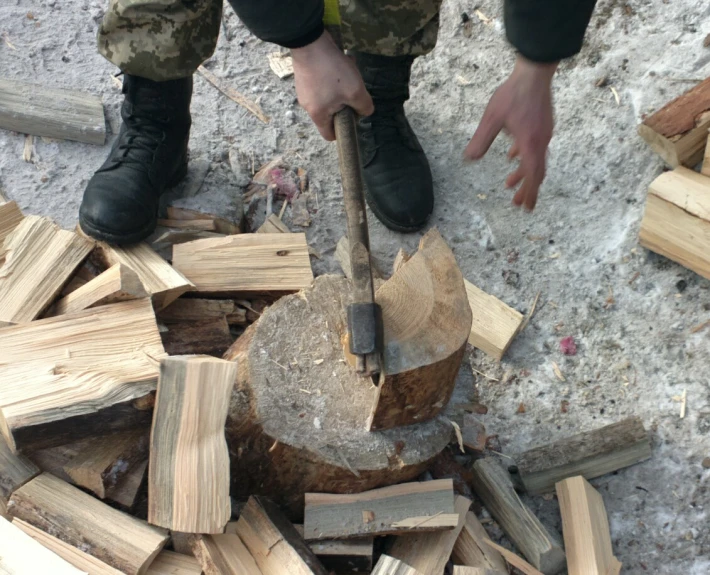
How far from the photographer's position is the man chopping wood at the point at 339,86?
72.2 inches

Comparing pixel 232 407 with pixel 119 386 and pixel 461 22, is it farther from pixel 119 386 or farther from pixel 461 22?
pixel 461 22

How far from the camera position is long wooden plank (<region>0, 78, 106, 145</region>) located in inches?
129

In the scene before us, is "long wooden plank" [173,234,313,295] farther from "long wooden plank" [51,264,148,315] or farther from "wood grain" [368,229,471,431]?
"wood grain" [368,229,471,431]

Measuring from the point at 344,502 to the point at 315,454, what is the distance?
18 cm

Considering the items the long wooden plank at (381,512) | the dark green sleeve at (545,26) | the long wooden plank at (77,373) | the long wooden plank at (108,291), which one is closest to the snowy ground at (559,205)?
the long wooden plank at (381,512)

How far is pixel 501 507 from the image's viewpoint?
2307 millimetres

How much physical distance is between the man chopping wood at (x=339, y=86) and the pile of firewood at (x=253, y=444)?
0.40 meters

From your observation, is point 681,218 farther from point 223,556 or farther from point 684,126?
point 223,556

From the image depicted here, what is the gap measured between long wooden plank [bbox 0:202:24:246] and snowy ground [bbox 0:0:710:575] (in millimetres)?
437

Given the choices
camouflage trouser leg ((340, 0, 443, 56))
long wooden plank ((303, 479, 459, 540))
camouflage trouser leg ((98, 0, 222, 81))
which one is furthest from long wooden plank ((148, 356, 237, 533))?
camouflage trouser leg ((340, 0, 443, 56))

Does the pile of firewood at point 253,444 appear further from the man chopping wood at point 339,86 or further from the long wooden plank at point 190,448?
the man chopping wood at point 339,86

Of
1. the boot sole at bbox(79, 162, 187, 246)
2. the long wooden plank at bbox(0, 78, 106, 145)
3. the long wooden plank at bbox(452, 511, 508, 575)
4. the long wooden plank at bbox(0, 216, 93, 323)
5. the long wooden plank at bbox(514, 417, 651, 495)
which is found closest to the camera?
the long wooden plank at bbox(452, 511, 508, 575)

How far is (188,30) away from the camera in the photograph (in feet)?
8.42

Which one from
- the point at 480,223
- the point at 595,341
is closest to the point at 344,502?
the point at 595,341
